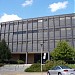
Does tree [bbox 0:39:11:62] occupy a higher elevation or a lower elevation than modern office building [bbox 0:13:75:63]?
lower

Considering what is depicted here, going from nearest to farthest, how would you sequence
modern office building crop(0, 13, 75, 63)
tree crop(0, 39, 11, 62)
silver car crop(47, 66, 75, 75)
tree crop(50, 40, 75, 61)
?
silver car crop(47, 66, 75, 75) → tree crop(50, 40, 75, 61) → tree crop(0, 39, 11, 62) → modern office building crop(0, 13, 75, 63)

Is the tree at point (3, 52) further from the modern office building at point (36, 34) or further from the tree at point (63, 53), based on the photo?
the tree at point (63, 53)

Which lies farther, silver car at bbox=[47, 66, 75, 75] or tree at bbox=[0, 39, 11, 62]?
tree at bbox=[0, 39, 11, 62]

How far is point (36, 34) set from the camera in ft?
261

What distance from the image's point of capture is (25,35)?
81.6m

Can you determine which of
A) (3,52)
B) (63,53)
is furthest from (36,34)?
(63,53)

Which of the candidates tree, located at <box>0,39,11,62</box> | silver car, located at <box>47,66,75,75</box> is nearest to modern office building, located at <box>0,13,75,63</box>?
tree, located at <box>0,39,11,62</box>

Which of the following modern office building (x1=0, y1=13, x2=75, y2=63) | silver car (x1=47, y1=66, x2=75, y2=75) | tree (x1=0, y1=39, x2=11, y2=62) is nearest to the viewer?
silver car (x1=47, y1=66, x2=75, y2=75)

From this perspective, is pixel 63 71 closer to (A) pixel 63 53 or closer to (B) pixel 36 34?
(A) pixel 63 53

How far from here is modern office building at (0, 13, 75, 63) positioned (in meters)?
75.0

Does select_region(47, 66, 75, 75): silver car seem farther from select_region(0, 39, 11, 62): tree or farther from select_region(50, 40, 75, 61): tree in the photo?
select_region(0, 39, 11, 62): tree

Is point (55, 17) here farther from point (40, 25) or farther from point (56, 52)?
point (56, 52)

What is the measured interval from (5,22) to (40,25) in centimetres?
1340

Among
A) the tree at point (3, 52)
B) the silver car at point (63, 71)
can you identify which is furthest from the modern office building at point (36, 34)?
the silver car at point (63, 71)
